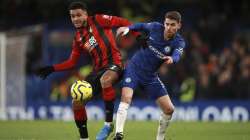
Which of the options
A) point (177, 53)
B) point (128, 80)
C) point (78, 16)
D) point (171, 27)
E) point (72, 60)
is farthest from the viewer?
point (72, 60)

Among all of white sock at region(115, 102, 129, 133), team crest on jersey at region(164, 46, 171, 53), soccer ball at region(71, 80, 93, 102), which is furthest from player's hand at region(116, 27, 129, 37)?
white sock at region(115, 102, 129, 133)

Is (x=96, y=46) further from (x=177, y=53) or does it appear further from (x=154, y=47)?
(x=177, y=53)

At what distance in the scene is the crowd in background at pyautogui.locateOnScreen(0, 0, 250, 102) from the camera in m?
21.3

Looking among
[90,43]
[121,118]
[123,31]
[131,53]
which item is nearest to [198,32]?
[131,53]

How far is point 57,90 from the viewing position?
23250 mm

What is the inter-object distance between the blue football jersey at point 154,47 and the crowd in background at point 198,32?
9123 millimetres

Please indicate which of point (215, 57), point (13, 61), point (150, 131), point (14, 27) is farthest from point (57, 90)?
point (150, 131)

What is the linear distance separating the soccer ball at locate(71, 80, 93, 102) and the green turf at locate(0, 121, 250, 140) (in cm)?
227

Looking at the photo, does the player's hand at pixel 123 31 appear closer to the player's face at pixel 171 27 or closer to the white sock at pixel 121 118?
the player's face at pixel 171 27

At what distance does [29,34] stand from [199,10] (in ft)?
18.0

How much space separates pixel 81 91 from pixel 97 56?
100 cm

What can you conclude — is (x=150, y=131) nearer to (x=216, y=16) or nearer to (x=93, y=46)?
(x=93, y=46)

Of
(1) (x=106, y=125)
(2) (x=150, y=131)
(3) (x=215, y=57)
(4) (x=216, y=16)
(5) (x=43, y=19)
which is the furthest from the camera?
(5) (x=43, y=19)

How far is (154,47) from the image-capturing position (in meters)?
12.2
